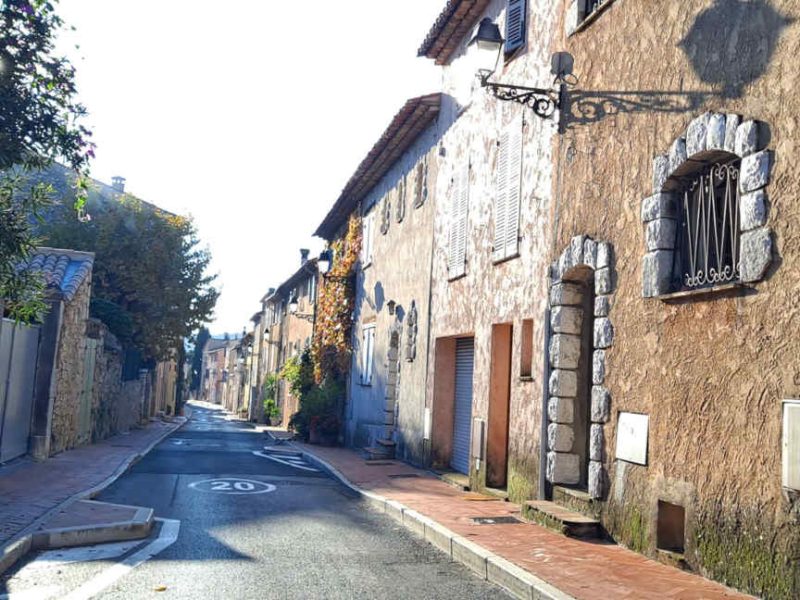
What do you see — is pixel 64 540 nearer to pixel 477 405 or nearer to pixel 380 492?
pixel 380 492

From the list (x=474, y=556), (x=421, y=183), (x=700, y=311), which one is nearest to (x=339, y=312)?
(x=421, y=183)

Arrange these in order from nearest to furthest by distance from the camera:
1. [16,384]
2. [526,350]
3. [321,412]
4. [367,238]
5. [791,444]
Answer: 1. [791,444]
2. [526,350]
3. [16,384]
4. [367,238]
5. [321,412]

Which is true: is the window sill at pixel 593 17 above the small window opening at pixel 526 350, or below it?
above

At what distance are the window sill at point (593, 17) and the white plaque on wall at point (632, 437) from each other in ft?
13.9

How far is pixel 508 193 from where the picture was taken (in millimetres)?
12055

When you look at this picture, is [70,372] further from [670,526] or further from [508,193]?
[670,526]

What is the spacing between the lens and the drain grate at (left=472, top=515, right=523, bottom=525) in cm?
915

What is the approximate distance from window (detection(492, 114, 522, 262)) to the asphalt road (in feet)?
12.9

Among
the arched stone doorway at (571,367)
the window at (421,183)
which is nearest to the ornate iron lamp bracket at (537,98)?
the arched stone doorway at (571,367)

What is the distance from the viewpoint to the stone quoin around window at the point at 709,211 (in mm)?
6285

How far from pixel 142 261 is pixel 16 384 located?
15741 mm

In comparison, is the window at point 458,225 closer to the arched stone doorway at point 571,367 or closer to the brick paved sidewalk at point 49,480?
the arched stone doorway at point 571,367

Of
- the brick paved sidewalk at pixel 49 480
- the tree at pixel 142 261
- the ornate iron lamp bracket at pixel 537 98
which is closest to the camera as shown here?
the brick paved sidewalk at pixel 49 480

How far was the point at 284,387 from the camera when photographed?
127 ft
